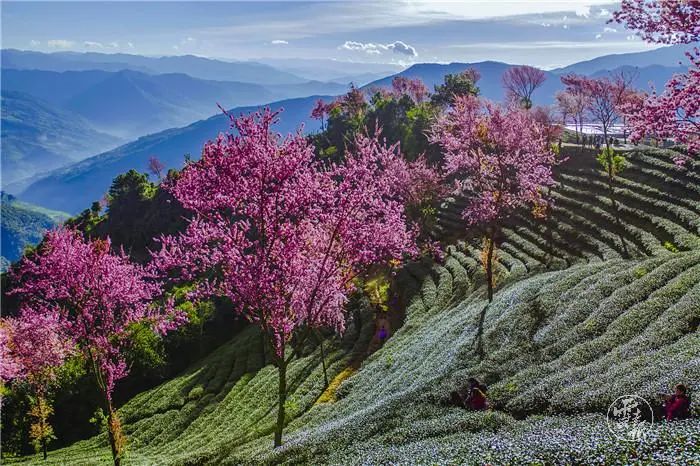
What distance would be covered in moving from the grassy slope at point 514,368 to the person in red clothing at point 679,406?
80 centimetres

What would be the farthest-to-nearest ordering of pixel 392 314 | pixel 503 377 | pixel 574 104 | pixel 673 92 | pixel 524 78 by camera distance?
pixel 524 78, pixel 574 104, pixel 392 314, pixel 503 377, pixel 673 92

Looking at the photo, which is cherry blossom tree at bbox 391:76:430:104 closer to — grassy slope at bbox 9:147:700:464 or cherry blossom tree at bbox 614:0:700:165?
grassy slope at bbox 9:147:700:464

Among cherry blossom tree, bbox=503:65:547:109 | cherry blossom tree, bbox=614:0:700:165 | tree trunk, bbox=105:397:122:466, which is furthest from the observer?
cherry blossom tree, bbox=503:65:547:109

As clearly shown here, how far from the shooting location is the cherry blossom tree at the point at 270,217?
19.2m

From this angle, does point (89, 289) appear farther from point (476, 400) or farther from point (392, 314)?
point (392, 314)

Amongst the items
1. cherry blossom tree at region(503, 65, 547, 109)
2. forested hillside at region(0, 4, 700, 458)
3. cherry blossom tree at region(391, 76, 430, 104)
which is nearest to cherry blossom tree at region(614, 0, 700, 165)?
forested hillside at region(0, 4, 700, 458)

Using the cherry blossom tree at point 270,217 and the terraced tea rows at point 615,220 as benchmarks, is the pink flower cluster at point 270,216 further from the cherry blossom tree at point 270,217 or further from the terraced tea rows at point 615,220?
the terraced tea rows at point 615,220

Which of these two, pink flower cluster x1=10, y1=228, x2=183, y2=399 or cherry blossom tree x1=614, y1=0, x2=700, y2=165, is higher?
cherry blossom tree x1=614, y1=0, x2=700, y2=165

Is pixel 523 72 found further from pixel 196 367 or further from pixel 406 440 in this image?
pixel 406 440

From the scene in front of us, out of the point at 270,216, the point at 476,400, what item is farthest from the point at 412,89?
the point at 476,400

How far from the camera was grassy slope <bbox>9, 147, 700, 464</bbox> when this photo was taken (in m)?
17.0

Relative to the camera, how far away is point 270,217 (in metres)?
19.9

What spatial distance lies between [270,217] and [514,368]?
13916 millimetres

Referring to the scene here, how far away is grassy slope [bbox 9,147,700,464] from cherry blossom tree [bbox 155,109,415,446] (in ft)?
23.1
